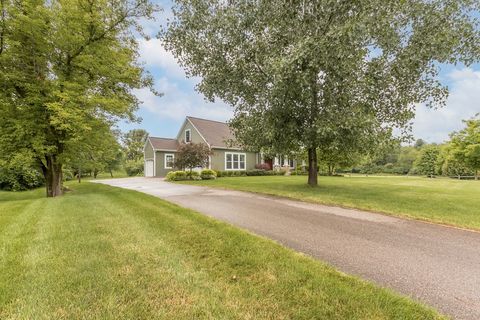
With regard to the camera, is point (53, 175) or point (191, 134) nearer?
point (53, 175)

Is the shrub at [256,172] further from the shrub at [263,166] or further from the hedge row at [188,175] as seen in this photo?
the hedge row at [188,175]

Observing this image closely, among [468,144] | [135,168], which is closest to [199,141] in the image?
[135,168]

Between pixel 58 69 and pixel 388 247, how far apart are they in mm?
14653

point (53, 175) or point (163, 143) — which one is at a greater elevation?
point (163, 143)

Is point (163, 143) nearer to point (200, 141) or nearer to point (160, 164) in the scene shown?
point (160, 164)

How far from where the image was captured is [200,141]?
26.2 metres

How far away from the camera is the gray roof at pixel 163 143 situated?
27.8 metres

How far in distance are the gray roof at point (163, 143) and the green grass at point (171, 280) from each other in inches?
902

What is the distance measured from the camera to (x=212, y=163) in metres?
25.8

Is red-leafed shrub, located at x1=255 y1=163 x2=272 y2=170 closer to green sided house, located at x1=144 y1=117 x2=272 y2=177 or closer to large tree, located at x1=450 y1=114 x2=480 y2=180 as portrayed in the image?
Answer: green sided house, located at x1=144 y1=117 x2=272 y2=177

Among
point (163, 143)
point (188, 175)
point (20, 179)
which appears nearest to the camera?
point (20, 179)

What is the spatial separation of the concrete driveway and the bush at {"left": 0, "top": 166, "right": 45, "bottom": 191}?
18.9 meters

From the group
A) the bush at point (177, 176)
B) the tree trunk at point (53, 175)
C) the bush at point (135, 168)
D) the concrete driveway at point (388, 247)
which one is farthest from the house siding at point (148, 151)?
the concrete driveway at point (388, 247)

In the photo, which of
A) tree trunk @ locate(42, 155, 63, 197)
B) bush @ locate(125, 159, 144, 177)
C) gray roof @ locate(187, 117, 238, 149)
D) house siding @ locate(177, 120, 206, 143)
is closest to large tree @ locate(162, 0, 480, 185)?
tree trunk @ locate(42, 155, 63, 197)
